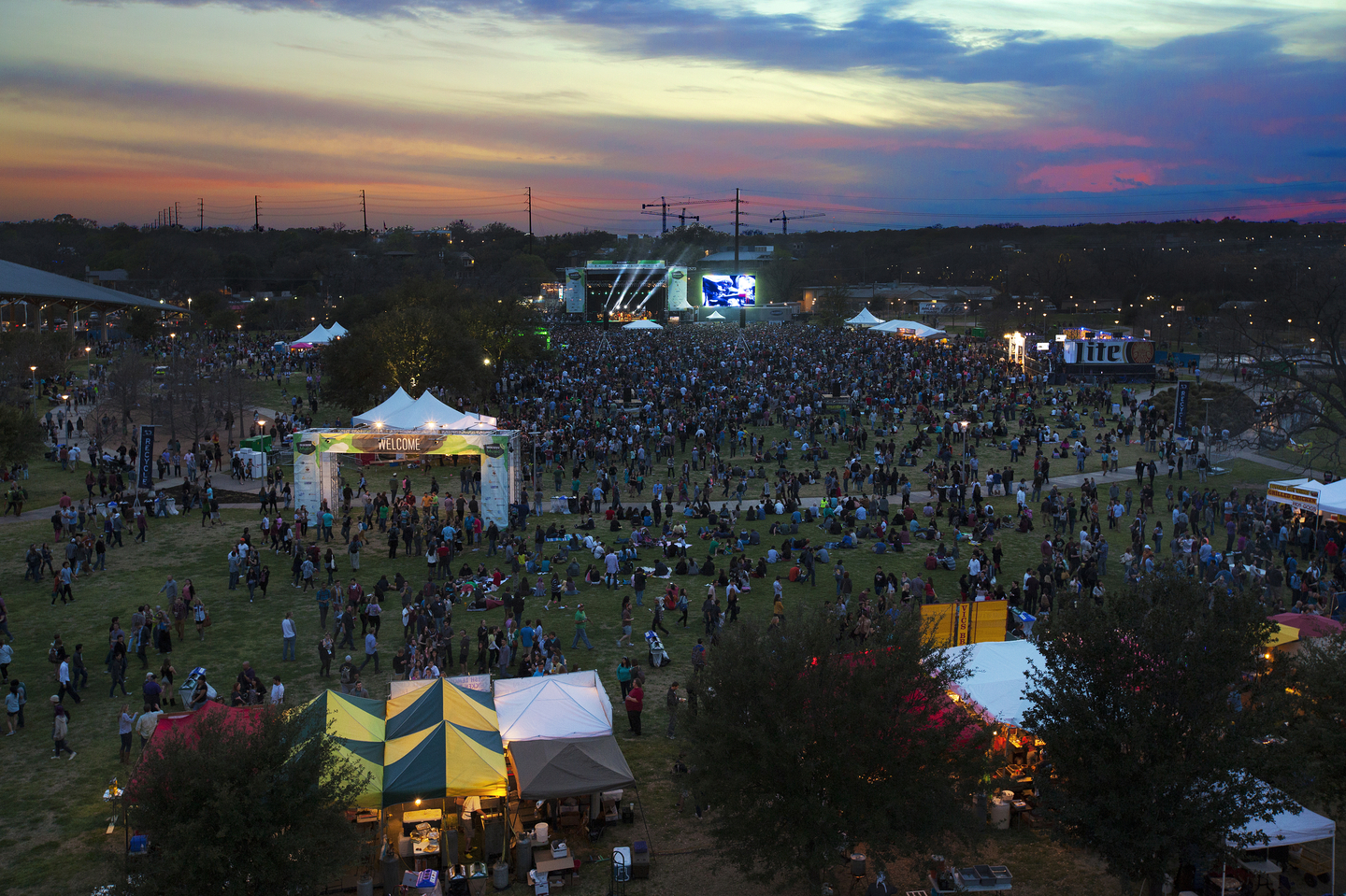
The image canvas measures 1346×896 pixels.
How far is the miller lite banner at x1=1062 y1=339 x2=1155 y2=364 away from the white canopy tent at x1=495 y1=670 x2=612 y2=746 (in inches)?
1818

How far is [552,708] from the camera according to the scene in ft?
42.2

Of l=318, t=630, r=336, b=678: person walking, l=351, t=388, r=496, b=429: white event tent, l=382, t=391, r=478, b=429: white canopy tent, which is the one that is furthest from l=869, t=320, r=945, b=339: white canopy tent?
l=318, t=630, r=336, b=678: person walking

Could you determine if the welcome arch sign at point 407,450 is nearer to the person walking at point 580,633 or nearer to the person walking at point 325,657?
the person walking at point 580,633

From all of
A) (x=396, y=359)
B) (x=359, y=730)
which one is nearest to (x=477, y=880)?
(x=359, y=730)

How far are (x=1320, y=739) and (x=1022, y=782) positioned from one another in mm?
3502

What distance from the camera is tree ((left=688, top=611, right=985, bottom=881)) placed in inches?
393

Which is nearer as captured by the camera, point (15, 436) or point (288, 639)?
point (288, 639)

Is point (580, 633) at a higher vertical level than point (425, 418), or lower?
lower

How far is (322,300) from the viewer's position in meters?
97.5

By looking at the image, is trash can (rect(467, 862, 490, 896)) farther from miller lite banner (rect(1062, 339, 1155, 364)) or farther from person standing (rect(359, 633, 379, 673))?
miller lite banner (rect(1062, 339, 1155, 364))

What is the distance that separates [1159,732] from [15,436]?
99.2ft

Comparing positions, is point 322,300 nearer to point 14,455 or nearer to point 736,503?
point 14,455

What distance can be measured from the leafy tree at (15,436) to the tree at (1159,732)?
95.5ft

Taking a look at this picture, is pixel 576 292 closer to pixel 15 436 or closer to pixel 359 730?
pixel 15 436
